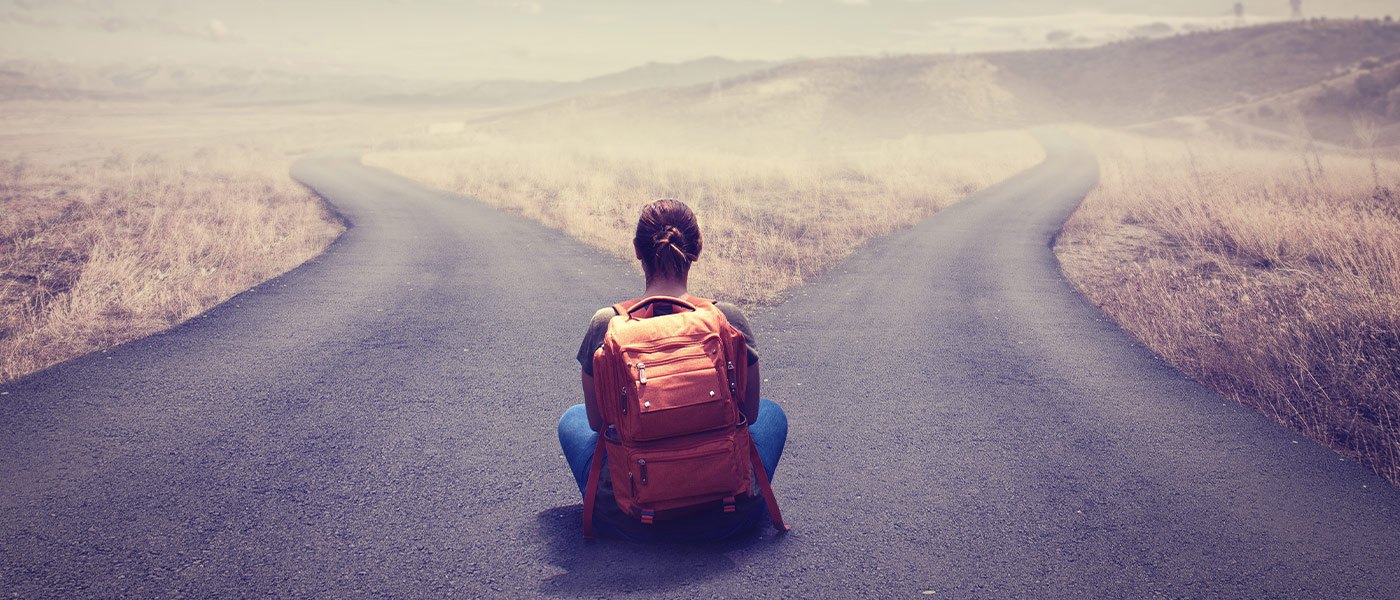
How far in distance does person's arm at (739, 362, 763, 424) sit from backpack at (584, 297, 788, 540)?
44mm

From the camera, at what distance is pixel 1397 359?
227 inches

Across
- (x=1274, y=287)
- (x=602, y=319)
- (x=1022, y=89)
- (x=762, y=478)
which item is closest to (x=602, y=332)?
(x=602, y=319)

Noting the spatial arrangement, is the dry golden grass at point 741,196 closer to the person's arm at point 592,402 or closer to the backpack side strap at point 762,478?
the backpack side strap at point 762,478

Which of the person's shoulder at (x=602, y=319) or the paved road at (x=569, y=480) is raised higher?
the person's shoulder at (x=602, y=319)

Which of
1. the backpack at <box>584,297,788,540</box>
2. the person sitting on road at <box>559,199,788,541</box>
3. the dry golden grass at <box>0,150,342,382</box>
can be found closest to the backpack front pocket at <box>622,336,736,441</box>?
the backpack at <box>584,297,788,540</box>

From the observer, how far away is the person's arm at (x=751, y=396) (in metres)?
2.88

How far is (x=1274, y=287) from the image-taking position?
8.91 m

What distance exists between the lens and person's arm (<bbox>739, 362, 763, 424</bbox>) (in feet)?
9.45

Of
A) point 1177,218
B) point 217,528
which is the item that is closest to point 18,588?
point 217,528

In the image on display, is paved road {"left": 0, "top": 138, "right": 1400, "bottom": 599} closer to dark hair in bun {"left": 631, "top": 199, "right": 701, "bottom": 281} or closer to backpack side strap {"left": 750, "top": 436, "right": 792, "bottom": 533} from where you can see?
backpack side strap {"left": 750, "top": 436, "right": 792, "bottom": 533}

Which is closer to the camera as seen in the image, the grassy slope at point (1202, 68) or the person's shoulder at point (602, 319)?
the person's shoulder at point (602, 319)

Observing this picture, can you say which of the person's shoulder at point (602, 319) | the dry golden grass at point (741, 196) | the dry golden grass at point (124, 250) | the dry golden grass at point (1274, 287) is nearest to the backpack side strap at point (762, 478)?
the person's shoulder at point (602, 319)

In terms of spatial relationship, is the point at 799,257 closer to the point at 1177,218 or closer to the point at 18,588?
the point at 1177,218

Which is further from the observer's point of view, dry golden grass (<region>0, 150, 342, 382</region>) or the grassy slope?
the grassy slope
